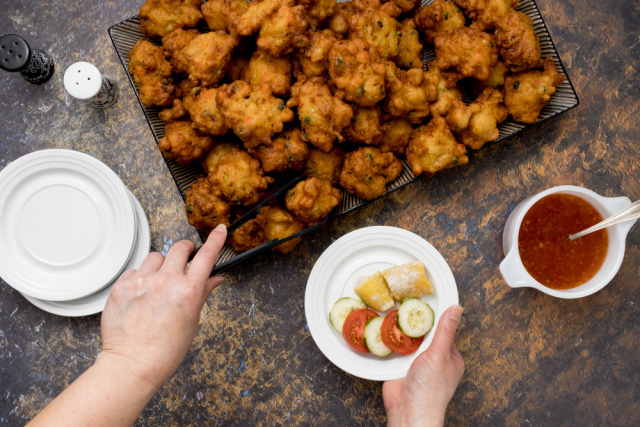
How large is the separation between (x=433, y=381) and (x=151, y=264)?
5.31 feet

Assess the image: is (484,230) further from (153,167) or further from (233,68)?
(153,167)

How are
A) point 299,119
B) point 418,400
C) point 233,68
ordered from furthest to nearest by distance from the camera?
point 233,68
point 299,119
point 418,400

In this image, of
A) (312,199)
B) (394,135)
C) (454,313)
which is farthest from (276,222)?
(454,313)

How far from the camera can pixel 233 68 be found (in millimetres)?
3023

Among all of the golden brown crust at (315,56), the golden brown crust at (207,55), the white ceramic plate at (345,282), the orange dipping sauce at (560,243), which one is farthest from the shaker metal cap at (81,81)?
the orange dipping sauce at (560,243)

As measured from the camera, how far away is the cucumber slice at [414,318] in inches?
112

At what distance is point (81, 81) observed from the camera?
308 cm

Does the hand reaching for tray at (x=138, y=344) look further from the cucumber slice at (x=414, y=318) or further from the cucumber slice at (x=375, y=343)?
the cucumber slice at (x=414, y=318)

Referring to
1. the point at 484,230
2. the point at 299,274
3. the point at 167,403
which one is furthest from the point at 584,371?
the point at 167,403

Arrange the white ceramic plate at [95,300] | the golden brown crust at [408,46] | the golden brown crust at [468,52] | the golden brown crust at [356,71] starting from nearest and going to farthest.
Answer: the golden brown crust at [356,71], the golden brown crust at [468,52], the golden brown crust at [408,46], the white ceramic plate at [95,300]

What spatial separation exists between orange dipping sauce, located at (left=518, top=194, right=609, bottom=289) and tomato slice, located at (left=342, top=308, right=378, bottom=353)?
1.13 meters

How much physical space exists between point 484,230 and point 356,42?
62.5 inches

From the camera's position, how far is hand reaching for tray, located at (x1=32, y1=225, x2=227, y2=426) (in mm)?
2242

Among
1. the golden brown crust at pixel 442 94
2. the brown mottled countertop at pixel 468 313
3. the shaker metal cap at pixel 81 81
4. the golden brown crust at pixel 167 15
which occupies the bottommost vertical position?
the brown mottled countertop at pixel 468 313
